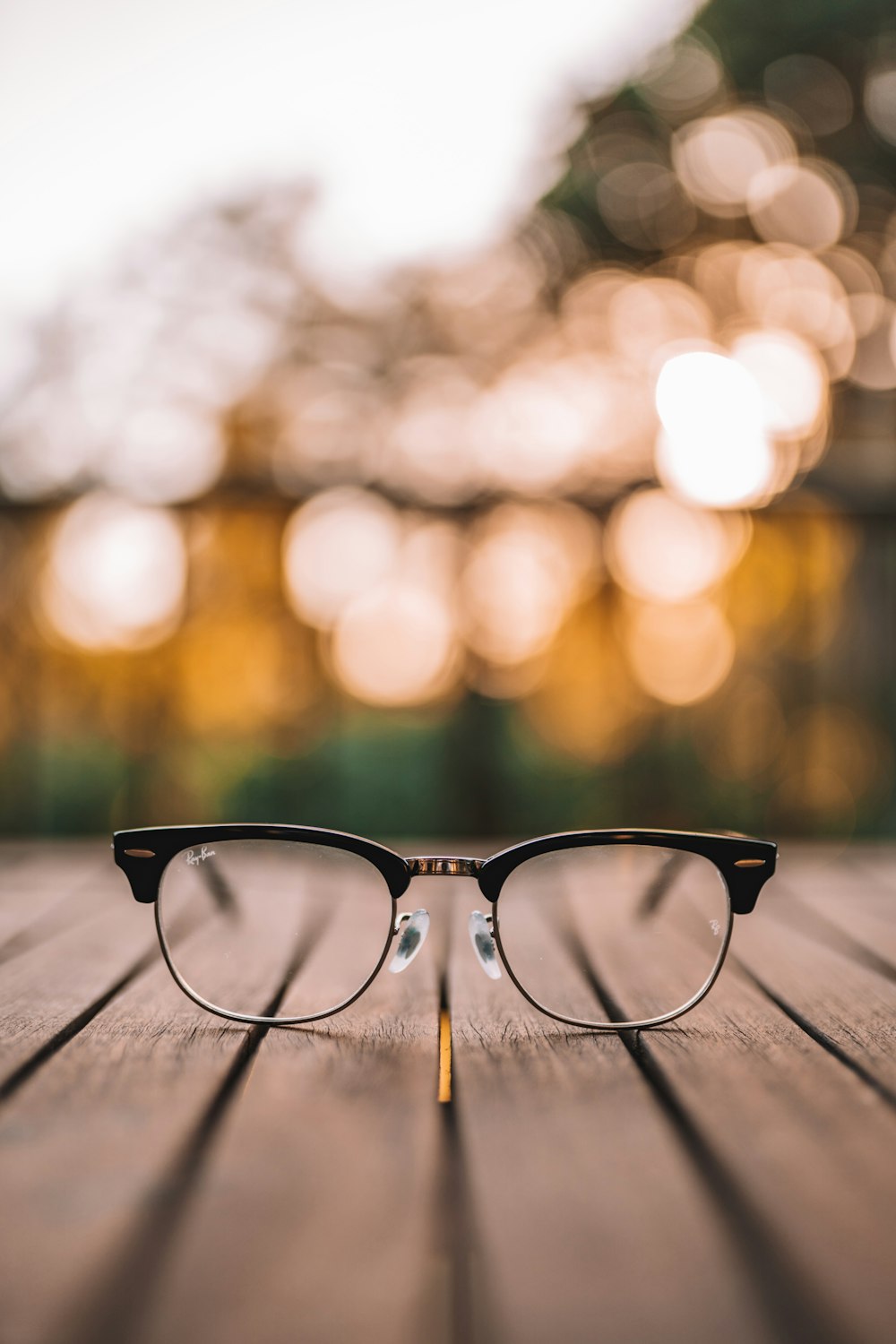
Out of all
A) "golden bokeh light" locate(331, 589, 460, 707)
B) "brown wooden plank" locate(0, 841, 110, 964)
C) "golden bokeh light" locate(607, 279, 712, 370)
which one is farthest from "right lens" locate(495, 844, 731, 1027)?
"golden bokeh light" locate(607, 279, 712, 370)

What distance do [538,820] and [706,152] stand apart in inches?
100

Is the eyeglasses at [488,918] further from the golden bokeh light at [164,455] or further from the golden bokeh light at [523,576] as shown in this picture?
the golden bokeh light at [164,455]

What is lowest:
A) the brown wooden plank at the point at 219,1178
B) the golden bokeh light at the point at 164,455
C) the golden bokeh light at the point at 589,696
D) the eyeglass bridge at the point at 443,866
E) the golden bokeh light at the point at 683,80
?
the brown wooden plank at the point at 219,1178

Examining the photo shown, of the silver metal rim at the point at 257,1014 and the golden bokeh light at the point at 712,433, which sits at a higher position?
the golden bokeh light at the point at 712,433

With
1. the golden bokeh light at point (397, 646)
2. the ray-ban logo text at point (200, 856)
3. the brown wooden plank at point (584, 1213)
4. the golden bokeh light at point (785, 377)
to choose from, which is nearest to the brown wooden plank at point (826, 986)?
the brown wooden plank at point (584, 1213)

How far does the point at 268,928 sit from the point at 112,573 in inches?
54.8

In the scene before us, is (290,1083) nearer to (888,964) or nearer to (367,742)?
(888,964)

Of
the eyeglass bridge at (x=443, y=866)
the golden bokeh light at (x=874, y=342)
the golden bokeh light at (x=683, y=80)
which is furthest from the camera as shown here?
the golden bokeh light at (x=683, y=80)

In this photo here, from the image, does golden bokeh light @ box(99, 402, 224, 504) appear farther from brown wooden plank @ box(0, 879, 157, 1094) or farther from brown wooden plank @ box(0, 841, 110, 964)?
brown wooden plank @ box(0, 879, 157, 1094)

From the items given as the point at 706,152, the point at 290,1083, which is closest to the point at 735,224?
the point at 706,152

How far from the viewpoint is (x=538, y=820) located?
6.57 ft

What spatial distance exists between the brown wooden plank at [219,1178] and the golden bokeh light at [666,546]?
1.61 m

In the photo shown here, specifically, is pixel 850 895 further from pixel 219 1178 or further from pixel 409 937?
pixel 219 1178

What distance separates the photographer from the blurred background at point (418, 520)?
190 cm
